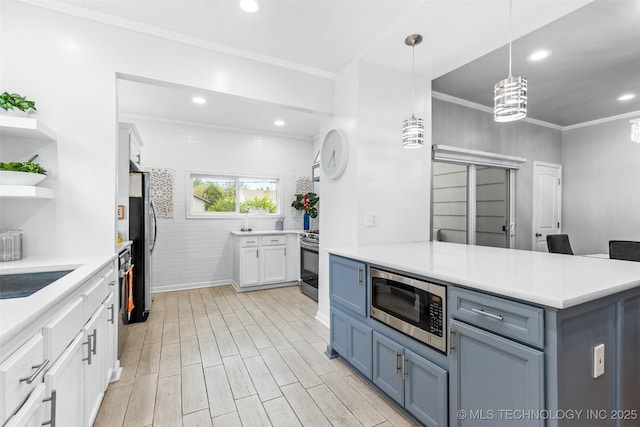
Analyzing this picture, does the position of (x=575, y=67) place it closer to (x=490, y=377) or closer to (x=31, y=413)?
(x=490, y=377)

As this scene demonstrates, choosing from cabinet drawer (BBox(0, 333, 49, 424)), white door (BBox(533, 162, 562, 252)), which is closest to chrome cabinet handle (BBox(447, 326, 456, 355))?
cabinet drawer (BBox(0, 333, 49, 424))

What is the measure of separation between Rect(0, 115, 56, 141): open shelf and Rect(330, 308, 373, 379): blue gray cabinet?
95.0 inches

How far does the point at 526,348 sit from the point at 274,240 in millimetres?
3991

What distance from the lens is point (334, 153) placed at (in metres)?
3.13

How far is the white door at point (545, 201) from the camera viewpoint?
4.77 meters

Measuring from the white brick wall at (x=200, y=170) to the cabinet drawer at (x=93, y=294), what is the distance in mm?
2861

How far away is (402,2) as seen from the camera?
82.5 inches

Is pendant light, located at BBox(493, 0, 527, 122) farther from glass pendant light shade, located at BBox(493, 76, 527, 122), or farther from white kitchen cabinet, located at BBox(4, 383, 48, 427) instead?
white kitchen cabinet, located at BBox(4, 383, 48, 427)

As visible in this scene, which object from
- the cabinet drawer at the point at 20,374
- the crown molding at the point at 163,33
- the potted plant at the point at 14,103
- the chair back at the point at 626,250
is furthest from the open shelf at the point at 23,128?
the chair back at the point at 626,250

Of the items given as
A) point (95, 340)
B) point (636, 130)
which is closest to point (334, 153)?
point (95, 340)

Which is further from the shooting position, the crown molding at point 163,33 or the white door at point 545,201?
the white door at point 545,201

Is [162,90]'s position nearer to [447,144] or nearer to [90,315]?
[90,315]

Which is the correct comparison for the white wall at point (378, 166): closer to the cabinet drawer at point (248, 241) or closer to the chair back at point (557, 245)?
the cabinet drawer at point (248, 241)

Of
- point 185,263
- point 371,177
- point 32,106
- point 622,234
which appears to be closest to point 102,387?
point 32,106
